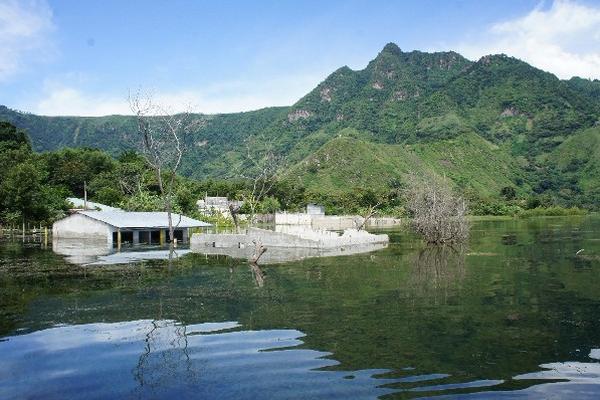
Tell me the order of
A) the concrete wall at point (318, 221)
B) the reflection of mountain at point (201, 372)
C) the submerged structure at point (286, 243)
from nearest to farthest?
the reflection of mountain at point (201, 372), the submerged structure at point (286, 243), the concrete wall at point (318, 221)

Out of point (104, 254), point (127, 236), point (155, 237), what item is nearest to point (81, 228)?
point (127, 236)

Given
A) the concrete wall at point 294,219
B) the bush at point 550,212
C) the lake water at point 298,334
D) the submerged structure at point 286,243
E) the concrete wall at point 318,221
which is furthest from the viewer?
the bush at point 550,212

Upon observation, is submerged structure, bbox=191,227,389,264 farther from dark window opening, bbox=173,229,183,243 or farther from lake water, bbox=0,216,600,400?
lake water, bbox=0,216,600,400

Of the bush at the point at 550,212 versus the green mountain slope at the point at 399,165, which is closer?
the bush at the point at 550,212

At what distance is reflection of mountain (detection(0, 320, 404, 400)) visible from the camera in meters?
10.4

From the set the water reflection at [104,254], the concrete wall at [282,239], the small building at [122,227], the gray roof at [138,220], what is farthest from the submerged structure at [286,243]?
the small building at [122,227]

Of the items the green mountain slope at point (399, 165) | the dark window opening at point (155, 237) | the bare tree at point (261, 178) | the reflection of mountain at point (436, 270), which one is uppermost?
the green mountain slope at point (399, 165)

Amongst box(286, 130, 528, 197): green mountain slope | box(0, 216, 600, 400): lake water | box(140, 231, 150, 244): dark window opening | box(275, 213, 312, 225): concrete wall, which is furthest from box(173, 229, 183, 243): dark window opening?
box(286, 130, 528, 197): green mountain slope

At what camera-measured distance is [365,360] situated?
12195mm

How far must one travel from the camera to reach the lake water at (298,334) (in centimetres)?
1071

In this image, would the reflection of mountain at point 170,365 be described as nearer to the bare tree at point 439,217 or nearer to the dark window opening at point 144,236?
the bare tree at point 439,217

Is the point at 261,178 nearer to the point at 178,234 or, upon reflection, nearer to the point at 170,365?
the point at 178,234

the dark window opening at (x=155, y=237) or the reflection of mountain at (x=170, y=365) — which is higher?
the dark window opening at (x=155, y=237)

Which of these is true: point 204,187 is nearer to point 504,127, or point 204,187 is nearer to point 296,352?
point 296,352
